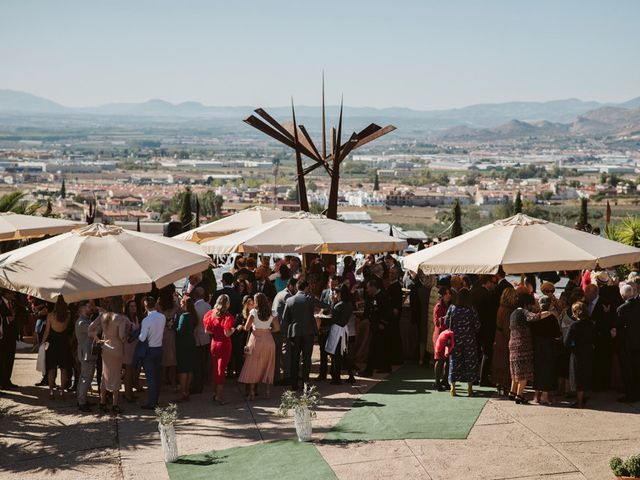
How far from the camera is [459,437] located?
26.8 feet

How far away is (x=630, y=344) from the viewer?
9445 millimetres

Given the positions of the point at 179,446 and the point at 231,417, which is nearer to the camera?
the point at 179,446

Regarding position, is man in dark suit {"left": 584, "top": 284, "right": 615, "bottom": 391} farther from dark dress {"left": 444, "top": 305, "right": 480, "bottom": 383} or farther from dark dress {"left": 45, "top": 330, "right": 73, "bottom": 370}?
dark dress {"left": 45, "top": 330, "right": 73, "bottom": 370}

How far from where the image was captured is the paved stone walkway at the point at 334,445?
24.4 feet

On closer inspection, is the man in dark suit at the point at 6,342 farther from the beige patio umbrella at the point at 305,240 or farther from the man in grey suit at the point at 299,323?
the man in grey suit at the point at 299,323

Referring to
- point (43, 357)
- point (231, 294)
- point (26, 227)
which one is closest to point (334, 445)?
point (231, 294)

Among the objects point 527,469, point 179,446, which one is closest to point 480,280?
point 527,469

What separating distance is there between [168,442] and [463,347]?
11.8ft

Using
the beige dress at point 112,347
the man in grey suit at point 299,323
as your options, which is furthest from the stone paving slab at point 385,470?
the beige dress at point 112,347

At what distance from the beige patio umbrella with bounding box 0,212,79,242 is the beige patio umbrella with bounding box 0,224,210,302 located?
3777 millimetres

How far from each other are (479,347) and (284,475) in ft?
12.2

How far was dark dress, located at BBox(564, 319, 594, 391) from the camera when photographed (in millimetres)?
9188

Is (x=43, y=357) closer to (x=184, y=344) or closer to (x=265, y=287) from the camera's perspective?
(x=184, y=344)

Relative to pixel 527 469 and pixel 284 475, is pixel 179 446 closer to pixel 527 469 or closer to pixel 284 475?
pixel 284 475
